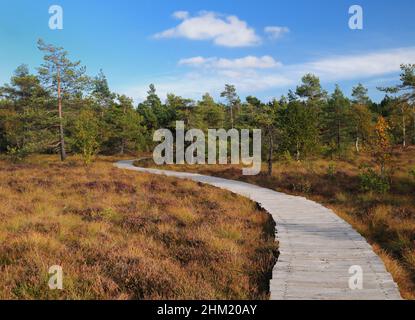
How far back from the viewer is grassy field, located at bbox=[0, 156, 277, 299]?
5.64m

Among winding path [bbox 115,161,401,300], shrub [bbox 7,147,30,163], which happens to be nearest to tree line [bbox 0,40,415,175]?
shrub [bbox 7,147,30,163]

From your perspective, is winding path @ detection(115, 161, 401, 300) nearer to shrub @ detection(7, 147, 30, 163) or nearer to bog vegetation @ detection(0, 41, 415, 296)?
bog vegetation @ detection(0, 41, 415, 296)

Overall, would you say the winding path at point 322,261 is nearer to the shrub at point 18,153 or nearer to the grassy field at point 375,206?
the grassy field at point 375,206

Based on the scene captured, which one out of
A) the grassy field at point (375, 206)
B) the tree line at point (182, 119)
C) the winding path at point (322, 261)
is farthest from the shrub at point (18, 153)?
the winding path at point (322, 261)

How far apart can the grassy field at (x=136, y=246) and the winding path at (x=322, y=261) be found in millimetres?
335

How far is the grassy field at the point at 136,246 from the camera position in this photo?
5.64 m

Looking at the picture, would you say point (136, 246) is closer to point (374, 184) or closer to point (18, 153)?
point (374, 184)

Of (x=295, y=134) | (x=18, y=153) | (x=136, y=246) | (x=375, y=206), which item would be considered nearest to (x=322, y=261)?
(x=136, y=246)

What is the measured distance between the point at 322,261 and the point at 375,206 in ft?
19.4

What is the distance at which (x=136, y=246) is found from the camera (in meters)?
7.66
